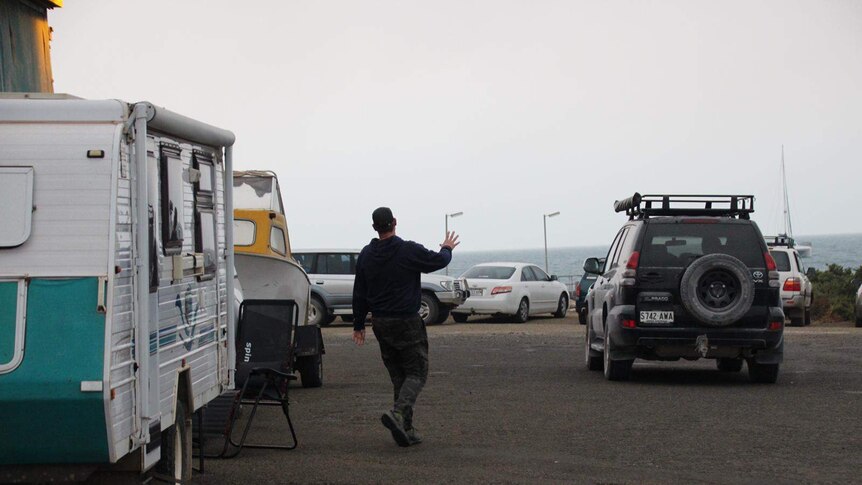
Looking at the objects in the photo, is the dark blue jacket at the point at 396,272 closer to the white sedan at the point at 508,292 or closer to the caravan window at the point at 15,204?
the caravan window at the point at 15,204

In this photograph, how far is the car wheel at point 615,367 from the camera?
1552 centimetres

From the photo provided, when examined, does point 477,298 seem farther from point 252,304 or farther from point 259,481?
point 259,481

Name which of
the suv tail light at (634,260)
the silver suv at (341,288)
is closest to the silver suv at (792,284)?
the silver suv at (341,288)

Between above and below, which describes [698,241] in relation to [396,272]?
above

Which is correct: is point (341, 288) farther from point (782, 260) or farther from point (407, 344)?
point (407, 344)

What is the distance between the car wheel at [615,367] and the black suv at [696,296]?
1 centimetres

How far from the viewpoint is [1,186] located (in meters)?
6.75

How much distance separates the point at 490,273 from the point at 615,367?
15.7m

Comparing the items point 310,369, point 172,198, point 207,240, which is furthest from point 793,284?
point 172,198

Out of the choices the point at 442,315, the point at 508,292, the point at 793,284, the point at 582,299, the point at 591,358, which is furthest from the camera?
the point at 582,299

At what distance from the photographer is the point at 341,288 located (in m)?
29.9

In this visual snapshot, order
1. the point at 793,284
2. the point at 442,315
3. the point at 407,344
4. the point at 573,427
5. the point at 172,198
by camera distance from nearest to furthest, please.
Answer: the point at 172,198 < the point at 407,344 < the point at 573,427 < the point at 793,284 < the point at 442,315

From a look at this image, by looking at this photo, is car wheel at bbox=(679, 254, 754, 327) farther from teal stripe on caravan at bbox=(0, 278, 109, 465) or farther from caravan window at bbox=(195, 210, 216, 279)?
teal stripe on caravan at bbox=(0, 278, 109, 465)

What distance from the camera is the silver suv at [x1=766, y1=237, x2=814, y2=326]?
28.1m
